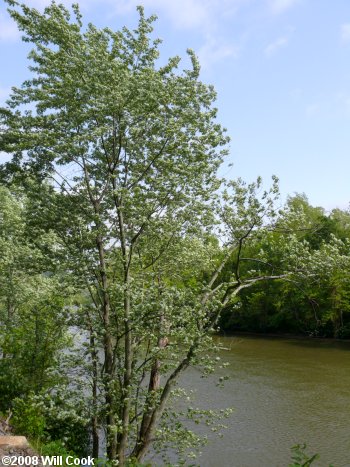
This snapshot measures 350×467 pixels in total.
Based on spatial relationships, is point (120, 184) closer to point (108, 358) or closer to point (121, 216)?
point (121, 216)

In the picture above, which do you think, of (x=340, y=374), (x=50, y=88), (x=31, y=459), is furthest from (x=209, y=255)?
(x=340, y=374)

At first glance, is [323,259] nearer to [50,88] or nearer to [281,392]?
[50,88]

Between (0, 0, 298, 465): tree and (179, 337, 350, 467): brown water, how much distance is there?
2.13 meters

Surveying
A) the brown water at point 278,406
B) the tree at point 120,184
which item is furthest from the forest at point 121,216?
the brown water at point 278,406

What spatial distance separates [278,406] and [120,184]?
17.2 meters

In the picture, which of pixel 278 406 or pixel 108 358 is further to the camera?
pixel 278 406

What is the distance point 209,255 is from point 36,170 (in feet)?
17.6

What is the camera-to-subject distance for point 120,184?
416 inches

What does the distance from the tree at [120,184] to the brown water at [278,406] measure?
2132 mm

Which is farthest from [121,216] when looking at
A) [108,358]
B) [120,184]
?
[108,358]

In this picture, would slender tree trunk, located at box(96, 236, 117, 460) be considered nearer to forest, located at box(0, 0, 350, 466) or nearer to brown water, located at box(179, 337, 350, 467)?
forest, located at box(0, 0, 350, 466)

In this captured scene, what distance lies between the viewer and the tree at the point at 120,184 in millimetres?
9547

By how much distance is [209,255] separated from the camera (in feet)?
44.6

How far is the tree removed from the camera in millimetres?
9547
